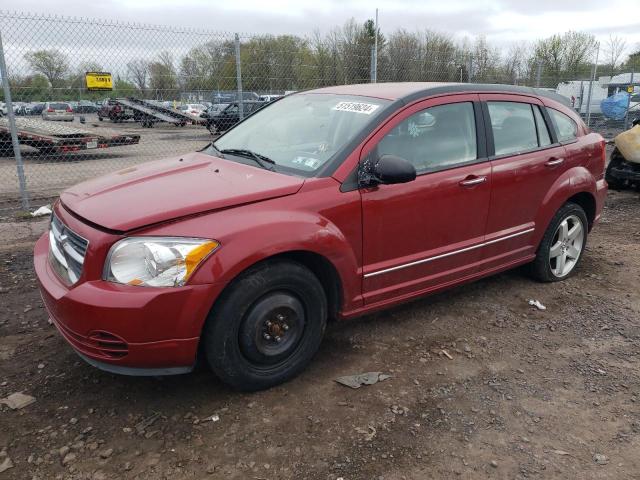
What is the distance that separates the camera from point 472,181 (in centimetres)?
364

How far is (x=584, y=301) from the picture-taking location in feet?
14.2

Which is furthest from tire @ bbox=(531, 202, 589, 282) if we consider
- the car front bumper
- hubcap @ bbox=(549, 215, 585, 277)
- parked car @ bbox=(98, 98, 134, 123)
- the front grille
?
parked car @ bbox=(98, 98, 134, 123)

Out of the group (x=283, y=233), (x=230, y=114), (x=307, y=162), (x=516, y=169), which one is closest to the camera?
(x=283, y=233)

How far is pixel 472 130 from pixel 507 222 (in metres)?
0.77

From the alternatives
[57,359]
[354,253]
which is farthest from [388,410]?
[57,359]

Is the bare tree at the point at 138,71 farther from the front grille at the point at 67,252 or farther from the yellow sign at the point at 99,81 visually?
the front grille at the point at 67,252

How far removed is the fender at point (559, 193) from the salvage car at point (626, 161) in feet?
14.4

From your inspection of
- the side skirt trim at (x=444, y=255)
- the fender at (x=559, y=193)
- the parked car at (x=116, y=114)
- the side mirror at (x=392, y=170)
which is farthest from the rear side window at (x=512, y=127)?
the parked car at (x=116, y=114)

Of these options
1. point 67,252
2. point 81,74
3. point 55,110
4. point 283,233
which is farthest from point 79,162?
point 283,233

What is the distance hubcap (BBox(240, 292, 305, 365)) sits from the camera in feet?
9.18

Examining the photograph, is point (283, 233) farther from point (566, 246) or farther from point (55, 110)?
point (55, 110)

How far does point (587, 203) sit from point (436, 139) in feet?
6.82

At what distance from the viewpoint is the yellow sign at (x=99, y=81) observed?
811 centimetres

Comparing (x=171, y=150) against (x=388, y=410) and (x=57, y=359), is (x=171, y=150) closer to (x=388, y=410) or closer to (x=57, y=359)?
(x=57, y=359)
